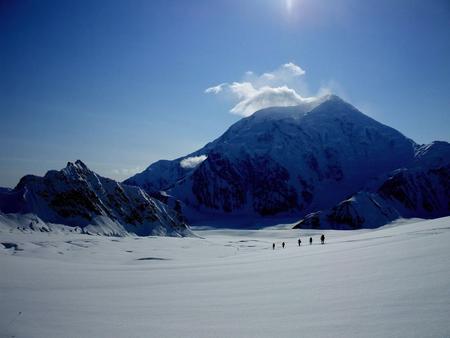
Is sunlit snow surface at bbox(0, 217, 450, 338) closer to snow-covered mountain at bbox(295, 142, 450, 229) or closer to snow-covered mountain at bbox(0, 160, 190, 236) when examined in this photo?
snow-covered mountain at bbox(0, 160, 190, 236)

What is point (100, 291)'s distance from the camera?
1143cm

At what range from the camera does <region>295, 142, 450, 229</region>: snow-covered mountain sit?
443 ft

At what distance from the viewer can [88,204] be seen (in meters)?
72.9

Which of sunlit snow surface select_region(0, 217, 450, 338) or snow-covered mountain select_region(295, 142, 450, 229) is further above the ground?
snow-covered mountain select_region(295, 142, 450, 229)

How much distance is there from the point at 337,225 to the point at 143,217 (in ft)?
270

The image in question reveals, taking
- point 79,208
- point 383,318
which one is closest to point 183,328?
point 383,318

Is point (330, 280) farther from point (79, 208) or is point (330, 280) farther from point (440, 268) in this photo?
point (79, 208)

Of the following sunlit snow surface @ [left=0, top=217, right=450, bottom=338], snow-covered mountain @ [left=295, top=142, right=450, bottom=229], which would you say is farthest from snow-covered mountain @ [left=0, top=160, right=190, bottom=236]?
snow-covered mountain @ [left=295, top=142, right=450, bottom=229]

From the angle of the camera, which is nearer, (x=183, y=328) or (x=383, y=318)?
(x=383, y=318)

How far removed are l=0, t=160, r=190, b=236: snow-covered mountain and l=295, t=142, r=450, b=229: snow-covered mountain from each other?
237 feet

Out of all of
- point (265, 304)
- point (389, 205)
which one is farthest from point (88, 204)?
point (389, 205)

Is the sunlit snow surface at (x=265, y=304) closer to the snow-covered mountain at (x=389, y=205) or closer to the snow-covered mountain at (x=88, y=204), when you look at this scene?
the snow-covered mountain at (x=88, y=204)

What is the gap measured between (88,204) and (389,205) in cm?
12668

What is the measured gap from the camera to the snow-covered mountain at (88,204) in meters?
66.6
